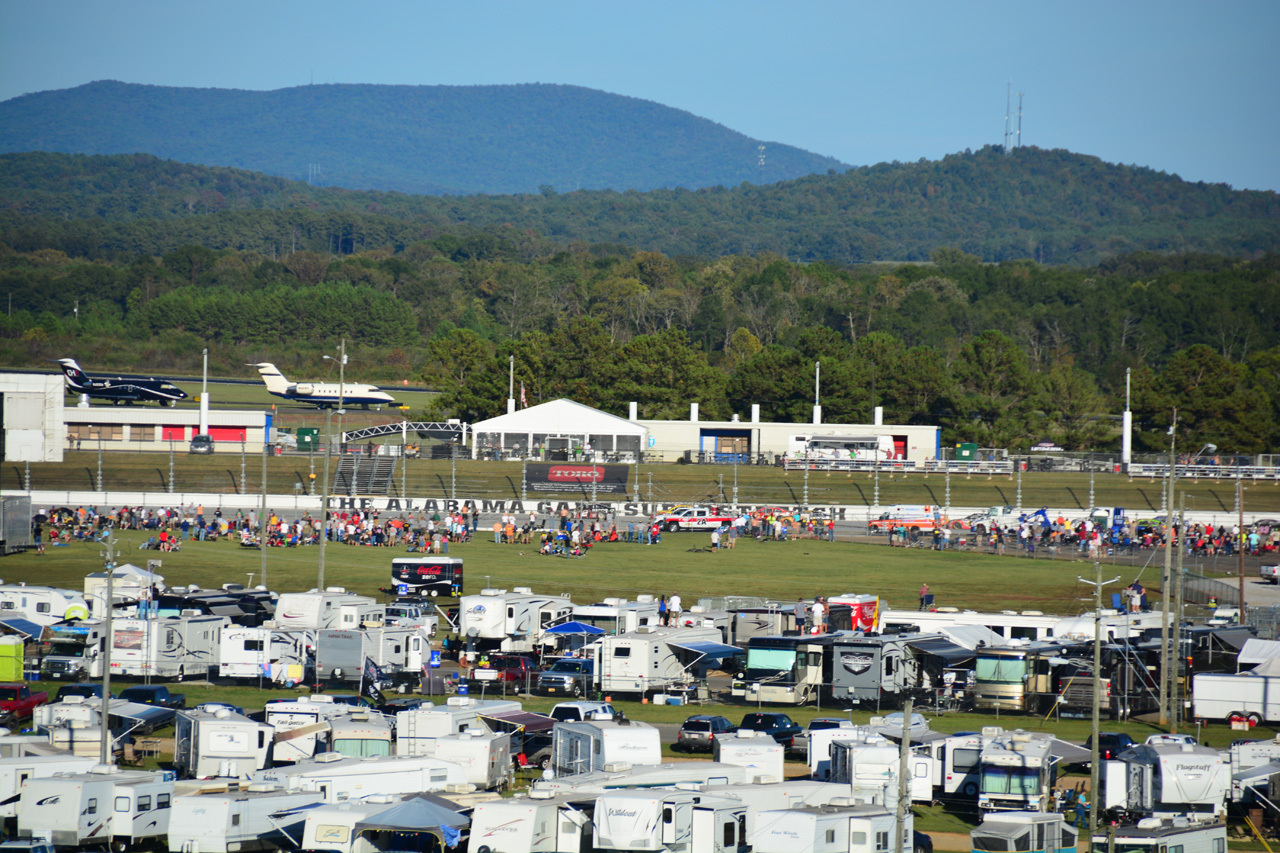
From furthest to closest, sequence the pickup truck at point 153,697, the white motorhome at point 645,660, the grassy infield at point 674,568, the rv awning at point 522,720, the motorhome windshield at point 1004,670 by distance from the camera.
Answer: the grassy infield at point 674,568
the white motorhome at point 645,660
the motorhome windshield at point 1004,670
the pickup truck at point 153,697
the rv awning at point 522,720

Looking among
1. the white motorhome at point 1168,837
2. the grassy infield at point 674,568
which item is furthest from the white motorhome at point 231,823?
the white motorhome at point 1168,837

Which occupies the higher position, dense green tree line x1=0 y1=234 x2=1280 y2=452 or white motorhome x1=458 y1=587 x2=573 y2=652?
dense green tree line x1=0 y1=234 x2=1280 y2=452

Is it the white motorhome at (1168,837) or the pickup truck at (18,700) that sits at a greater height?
the pickup truck at (18,700)

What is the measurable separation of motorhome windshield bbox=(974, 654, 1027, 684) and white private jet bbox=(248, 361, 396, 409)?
295 ft

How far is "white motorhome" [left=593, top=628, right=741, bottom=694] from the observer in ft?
105

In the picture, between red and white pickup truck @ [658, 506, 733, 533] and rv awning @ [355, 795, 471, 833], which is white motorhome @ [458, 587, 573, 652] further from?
red and white pickup truck @ [658, 506, 733, 533]

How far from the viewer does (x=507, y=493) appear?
6819 centimetres

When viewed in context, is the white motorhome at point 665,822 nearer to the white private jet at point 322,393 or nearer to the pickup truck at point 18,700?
the pickup truck at point 18,700

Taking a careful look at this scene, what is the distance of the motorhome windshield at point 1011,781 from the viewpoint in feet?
74.5

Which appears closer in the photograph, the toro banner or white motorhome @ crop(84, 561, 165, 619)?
white motorhome @ crop(84, 561, 165, 619)

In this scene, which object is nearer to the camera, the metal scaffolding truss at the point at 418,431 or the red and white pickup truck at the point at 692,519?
the red and white pickup truck at the point at 692,519

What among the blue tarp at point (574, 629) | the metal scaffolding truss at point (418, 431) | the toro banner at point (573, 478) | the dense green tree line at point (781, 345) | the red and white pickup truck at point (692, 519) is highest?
the dense green tree line at point (781, 345)

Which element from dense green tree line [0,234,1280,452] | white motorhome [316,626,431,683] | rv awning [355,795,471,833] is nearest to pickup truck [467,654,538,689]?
white motorhome [316,626,431,683]

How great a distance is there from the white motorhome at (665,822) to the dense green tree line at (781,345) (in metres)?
78.8
